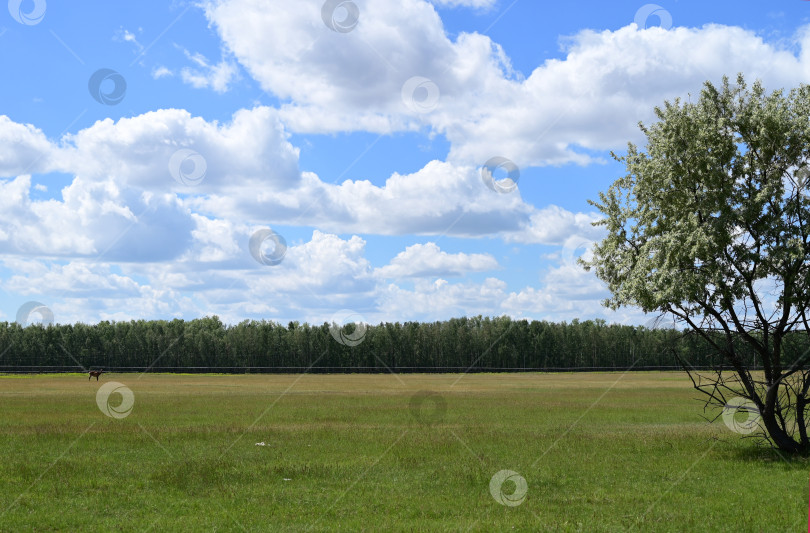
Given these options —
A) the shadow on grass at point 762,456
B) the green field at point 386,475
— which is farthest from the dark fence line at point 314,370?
the shadow on grass at point 762,456

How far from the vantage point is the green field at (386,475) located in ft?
56.3

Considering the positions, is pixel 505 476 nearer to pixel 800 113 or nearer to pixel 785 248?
pixel 785 248

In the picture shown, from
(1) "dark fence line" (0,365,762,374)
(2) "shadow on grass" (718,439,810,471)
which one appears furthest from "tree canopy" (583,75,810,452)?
(1) "dark fence line" (0,365,762,374)

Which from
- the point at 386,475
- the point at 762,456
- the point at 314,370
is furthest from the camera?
the point at 314,370

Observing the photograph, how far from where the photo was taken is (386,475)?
2286cm

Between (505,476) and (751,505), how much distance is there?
6.74 m

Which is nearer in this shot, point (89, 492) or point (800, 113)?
point (89, 492)

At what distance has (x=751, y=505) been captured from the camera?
62.2 ft

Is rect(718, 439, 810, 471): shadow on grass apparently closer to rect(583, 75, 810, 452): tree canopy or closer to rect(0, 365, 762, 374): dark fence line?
rect(583, 75, 810, 452): tree canopy

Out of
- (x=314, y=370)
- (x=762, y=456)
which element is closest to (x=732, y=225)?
(x=762, y=456)

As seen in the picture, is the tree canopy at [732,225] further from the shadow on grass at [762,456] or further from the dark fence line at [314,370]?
the dark fence line at [314,370]

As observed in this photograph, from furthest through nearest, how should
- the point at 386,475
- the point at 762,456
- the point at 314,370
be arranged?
the point at 314,370, the point at 762,456, the point at 386,475

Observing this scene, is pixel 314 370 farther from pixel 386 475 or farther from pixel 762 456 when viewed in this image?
pixel 386 475

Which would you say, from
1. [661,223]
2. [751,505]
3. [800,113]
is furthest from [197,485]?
[800,113]
